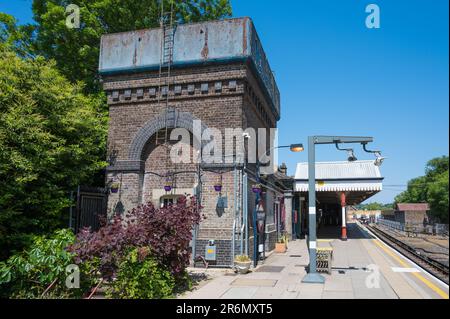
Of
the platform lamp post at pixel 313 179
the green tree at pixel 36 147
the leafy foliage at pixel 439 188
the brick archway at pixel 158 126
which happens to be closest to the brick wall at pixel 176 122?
the brick archway at pixel 158 126

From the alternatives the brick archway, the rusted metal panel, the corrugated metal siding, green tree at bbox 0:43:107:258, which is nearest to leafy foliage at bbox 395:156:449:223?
the rusted metal panel

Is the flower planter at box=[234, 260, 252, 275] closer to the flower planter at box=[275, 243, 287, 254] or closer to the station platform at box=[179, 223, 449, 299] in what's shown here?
the station platform at box=[179, 223, 449, 299]

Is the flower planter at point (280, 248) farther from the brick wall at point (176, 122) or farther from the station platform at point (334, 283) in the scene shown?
the brick wall at point (176, 122)

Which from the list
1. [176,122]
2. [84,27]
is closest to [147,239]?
[176,122]

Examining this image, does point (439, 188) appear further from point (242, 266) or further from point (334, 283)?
point (242, 266)

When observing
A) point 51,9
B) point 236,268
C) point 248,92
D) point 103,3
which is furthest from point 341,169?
point 51,9

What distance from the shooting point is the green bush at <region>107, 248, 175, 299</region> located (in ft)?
27.6

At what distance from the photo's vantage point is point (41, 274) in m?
8.59

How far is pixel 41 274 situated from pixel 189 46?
876 centimetres

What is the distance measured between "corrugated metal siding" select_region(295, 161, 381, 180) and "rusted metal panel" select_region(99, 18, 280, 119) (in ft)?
36.2

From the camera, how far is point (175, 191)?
43.5ft

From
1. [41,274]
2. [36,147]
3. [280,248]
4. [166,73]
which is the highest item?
[166,73]

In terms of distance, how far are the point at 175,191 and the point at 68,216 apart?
360cm
